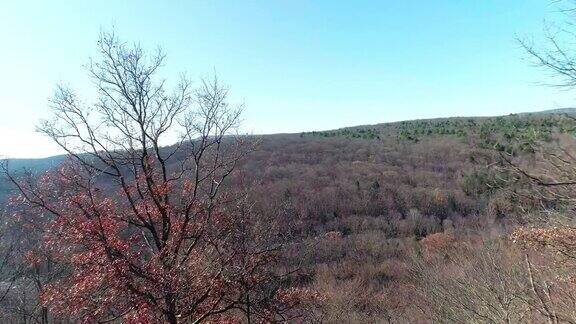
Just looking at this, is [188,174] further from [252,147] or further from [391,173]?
[391,173]

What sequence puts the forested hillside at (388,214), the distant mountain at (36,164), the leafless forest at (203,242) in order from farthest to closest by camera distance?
1. the forested hillside at (388,214)
2. the distant mountain at (36,164)
3. the leafless forest at (203,242)

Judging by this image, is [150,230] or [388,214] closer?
[150,230]

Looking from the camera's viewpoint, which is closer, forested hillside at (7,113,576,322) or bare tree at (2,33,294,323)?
bare tree at (2,33,294,323)

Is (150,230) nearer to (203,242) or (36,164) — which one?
(203,242)

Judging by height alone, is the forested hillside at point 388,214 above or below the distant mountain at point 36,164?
below

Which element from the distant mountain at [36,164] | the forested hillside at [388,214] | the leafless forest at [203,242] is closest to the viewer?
the leafless forest at [203,242]

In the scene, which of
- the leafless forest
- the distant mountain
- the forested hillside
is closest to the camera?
the leafless forest

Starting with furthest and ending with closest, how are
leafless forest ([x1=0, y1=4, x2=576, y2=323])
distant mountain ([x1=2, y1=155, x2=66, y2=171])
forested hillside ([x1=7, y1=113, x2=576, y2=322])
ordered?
1. forested hillside ([x1=7, y1=113, x2=576, y2=322])
2. distant mountain ([x1=2, y1=155, x2=66, y2=171])
3. leafless forest ([x1=0, y1=4, x2=576, y2=323])

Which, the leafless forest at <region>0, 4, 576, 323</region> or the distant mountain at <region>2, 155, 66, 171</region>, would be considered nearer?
the leafless forest at <region>0, 4, 576, 323</region>

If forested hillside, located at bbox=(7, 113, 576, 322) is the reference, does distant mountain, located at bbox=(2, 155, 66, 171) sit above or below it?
above

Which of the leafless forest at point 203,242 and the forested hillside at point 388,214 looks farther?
the forested hillside at point 388,214

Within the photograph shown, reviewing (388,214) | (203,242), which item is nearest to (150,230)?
(203,242)
